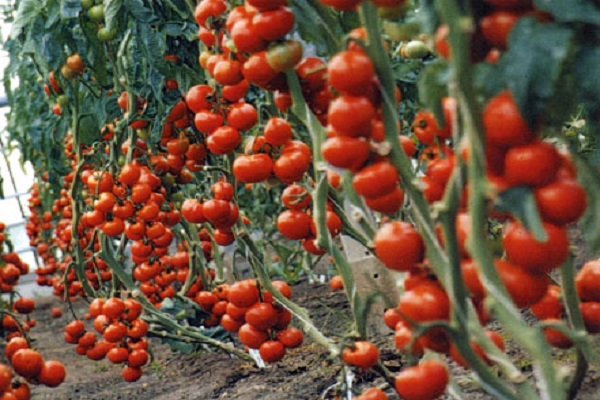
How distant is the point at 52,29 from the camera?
1983 millimetres

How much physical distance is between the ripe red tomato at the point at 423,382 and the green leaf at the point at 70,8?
1.39 m

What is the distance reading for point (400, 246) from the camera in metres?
0.75

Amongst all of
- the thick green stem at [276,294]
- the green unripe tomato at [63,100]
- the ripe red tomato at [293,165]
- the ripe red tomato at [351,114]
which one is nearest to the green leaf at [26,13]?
the green unripe tomato at [63,100]

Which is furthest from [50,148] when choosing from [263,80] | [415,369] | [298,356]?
[415,369]

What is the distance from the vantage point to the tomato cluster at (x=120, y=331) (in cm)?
207

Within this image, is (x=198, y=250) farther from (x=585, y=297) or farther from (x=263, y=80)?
(x=585, y=297)

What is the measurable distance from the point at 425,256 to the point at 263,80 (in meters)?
0.35

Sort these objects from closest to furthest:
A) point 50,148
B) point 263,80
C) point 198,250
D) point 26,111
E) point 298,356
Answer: point 263,80, point 298,356, point 198,250, point 50,148, point 26,111

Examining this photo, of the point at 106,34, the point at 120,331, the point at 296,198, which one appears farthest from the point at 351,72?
the point at 120,331

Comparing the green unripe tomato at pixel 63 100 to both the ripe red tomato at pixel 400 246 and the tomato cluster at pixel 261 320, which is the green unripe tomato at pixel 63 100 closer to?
the tomato cluster at pixel 261 320

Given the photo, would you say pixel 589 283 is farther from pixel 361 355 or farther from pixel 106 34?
pixel 106 34

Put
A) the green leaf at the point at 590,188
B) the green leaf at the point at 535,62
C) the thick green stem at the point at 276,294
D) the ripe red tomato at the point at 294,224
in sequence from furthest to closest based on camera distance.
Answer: the thick green stem at the point at 276,294
the ripe red tomato at the point at 294,224
the green leaf at the point at 590,188
the green leaf at the point at 535,62

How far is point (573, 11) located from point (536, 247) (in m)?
0.21

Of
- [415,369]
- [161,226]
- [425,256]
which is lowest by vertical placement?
[161,226]
